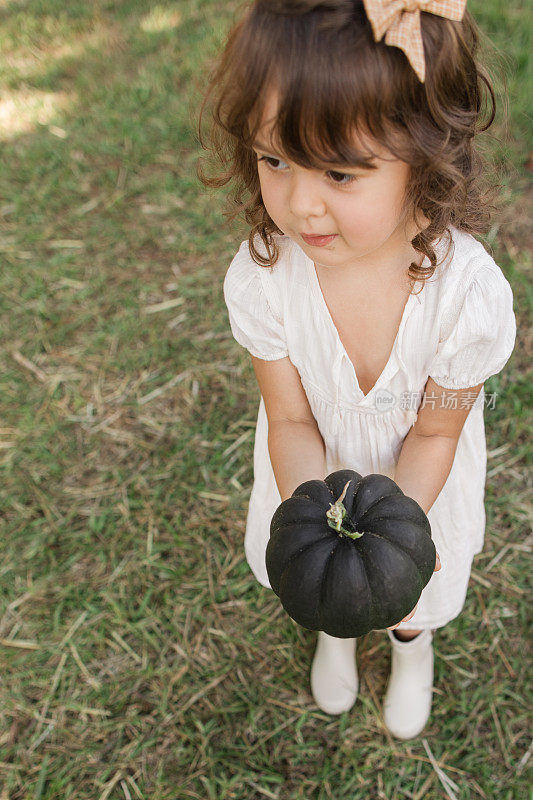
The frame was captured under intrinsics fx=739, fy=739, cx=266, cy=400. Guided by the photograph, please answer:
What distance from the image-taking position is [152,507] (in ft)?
8.98

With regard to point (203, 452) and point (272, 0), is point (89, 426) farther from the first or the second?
point (272, 0)

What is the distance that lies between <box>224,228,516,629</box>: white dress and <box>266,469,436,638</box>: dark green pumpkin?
31cm

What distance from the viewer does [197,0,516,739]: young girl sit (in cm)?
119

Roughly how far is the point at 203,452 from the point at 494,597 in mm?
1172

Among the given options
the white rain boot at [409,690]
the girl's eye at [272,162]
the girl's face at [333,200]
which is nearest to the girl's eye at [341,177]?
the girl's face at [333,200]

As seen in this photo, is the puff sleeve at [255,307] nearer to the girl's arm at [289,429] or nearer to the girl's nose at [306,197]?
the girl's arm at [289,429]

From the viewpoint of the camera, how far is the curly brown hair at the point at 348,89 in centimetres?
117

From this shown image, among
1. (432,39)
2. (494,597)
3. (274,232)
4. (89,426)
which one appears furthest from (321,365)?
(89,426)

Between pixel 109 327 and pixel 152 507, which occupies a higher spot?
pixel 109 327

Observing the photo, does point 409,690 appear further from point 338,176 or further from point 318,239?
point 338,176

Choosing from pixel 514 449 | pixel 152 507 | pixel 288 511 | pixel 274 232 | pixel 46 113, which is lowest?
pixel 152 507

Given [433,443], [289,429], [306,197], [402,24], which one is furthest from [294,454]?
[402,24]

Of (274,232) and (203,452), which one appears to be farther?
(203,452)

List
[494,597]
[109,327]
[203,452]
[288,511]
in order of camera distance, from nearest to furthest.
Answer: [288,511]
[494,597]
[203,452]
[109,327]
